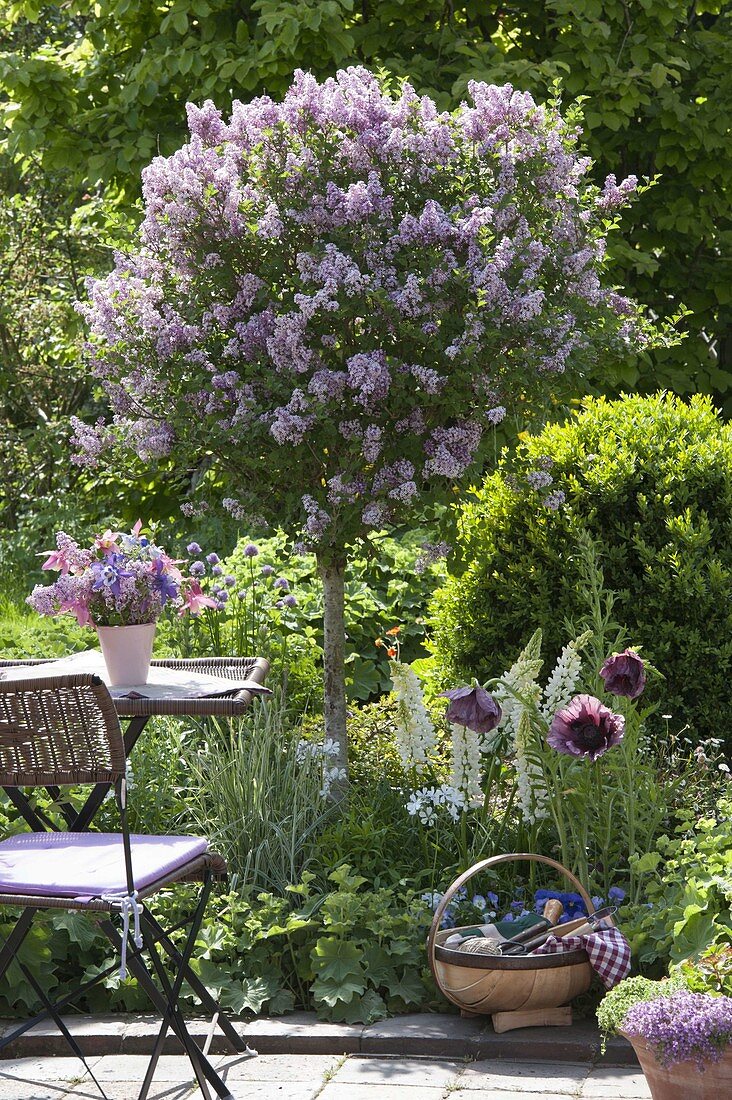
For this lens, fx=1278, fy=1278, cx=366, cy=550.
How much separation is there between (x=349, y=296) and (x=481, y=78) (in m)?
3.15

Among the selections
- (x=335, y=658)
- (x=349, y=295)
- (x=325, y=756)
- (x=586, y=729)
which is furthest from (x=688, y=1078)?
(x=349, y=295)

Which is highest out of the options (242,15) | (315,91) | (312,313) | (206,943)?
(242,15)

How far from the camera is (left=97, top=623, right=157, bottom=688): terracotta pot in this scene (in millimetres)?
3551

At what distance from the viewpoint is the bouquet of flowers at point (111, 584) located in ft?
11.5

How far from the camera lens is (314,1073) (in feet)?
10.6

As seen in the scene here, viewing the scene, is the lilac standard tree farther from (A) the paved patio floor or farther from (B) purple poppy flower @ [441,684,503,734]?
(A) the paved patio floor

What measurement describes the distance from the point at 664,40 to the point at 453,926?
557cm

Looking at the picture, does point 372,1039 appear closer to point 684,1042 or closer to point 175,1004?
point 175,1004

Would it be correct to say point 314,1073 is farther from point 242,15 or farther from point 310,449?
point 242,15

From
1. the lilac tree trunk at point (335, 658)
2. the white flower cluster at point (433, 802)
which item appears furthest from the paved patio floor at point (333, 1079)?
the lilac tree trunk at point (335, 658)

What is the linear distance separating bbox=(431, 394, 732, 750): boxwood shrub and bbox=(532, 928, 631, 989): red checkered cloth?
5.75ft

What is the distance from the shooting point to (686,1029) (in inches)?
99.6

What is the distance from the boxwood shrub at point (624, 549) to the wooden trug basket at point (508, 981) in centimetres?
180

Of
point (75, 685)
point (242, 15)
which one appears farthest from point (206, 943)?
point (242, 15)
